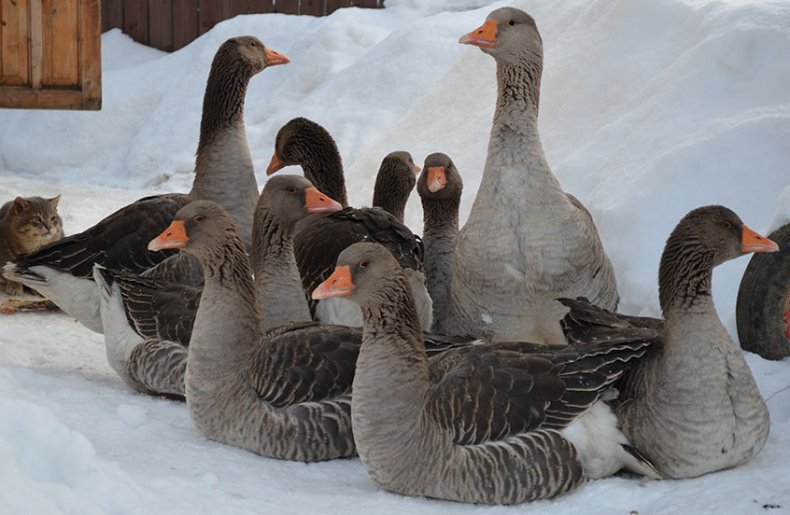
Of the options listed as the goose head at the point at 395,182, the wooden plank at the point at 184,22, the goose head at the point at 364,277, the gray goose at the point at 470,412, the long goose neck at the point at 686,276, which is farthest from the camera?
the wooden plank at the point at 184,22

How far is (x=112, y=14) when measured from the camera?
17.9m

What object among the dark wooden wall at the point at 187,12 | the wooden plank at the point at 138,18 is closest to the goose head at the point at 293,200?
the dark wooden wall at the point at 187,12

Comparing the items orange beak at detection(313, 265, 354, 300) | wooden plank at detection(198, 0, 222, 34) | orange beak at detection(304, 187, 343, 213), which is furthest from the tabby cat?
wooden plank at detection(198, 0, 222, 34)

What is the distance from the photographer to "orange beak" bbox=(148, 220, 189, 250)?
228 inches

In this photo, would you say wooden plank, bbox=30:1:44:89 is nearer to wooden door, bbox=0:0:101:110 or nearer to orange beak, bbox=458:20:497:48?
wooden door, bbox=0:0:101:110

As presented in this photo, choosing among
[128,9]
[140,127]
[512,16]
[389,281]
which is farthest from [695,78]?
[128,9]

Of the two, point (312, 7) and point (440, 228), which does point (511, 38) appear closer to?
point (440, 228)

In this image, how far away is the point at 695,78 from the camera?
8.41 metres

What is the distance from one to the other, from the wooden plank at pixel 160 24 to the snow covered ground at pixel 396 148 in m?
0.76

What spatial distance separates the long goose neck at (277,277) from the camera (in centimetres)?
645

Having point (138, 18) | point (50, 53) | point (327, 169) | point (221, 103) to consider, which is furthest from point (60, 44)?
point (138, 18)

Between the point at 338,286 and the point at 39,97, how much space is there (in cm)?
558

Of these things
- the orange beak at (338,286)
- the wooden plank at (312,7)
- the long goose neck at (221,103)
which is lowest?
the orange beak at (338,286)

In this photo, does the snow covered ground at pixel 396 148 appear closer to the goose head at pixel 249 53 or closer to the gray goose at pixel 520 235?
the gray goose at pixel 520 235
